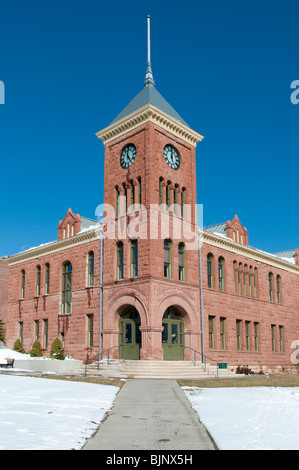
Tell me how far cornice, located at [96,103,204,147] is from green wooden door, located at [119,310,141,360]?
1199 cm

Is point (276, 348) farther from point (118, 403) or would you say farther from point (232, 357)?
point (118, 403)

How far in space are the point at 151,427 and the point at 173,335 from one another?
1900 centimetres

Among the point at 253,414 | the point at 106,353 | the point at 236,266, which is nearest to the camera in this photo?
the point at 253,414

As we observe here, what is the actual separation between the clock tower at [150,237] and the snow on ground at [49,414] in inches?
428

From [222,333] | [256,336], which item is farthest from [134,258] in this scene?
[256,336]

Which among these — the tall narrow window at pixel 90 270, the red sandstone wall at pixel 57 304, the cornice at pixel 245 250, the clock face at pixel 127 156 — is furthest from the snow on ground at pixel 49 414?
the cornice at pixel 245 250

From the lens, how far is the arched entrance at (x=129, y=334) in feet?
86.3

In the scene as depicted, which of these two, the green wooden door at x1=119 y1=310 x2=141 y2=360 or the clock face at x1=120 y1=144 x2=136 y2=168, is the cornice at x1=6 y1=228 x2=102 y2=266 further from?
the green wooden door at x1=119 y1=310 x2=141 y2=360

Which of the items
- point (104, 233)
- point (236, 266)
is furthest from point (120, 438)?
point (236, 266)

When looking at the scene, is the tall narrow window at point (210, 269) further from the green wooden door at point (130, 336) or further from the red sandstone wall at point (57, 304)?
the red sandstone wall at point (57, 304)

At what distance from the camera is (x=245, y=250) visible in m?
34.7

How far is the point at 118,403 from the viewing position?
39.6 ft

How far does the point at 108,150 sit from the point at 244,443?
26283 mm

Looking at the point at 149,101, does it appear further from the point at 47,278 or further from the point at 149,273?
the point at 47,278
